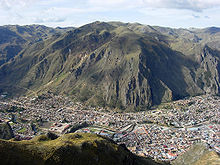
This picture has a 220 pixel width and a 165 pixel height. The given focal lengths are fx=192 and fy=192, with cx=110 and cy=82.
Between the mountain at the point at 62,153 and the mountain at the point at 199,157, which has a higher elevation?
the mountain at the point at 62,153

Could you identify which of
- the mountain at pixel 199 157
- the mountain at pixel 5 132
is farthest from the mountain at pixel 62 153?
the mountain at pixel 5 132

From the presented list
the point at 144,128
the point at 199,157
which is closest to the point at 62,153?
the point at 199,157

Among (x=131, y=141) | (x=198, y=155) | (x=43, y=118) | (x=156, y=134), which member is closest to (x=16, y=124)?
(x=43, y=118)

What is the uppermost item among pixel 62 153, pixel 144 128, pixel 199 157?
pixel 62 153

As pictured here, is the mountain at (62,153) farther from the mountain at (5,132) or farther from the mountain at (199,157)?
the mountain at (5,132)

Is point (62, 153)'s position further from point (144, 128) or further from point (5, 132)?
point (144, 128)

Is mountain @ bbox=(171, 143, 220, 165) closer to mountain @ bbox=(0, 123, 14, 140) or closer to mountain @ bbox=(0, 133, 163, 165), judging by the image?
mountain @ bbox=(0, 133, 163, 165)
